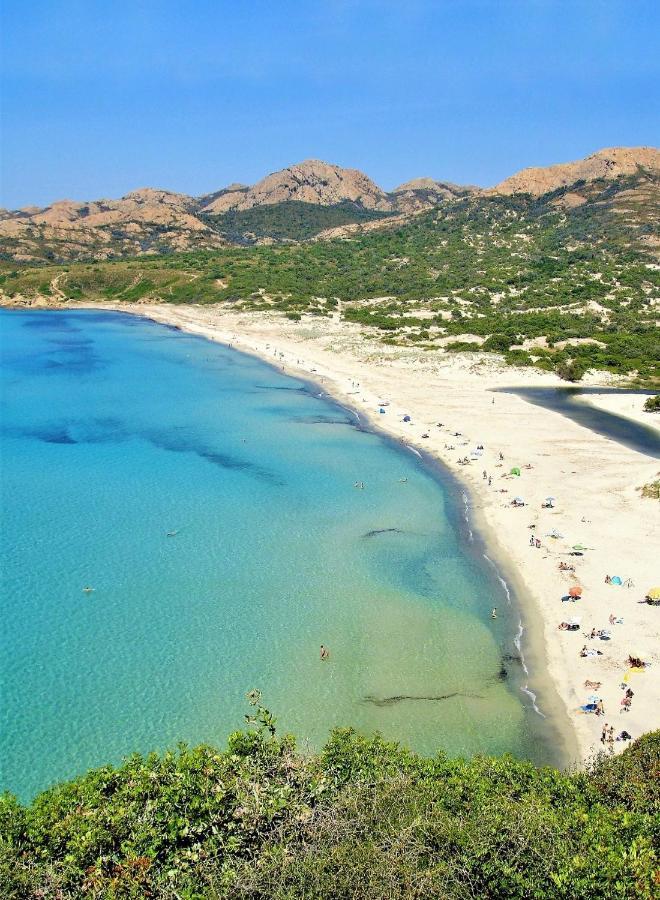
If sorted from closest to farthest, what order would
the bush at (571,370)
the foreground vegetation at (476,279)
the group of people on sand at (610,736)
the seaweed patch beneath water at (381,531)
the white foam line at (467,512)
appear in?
the group of people on sand at (610,736) < the white foam line at (467,512) < the seaweed patch beneath water at (381,531) < the bush at (571,370) < the foreground vegetation at (476,279)

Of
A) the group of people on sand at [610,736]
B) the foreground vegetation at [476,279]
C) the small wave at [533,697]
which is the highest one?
the foreground vegetation at [476,279]

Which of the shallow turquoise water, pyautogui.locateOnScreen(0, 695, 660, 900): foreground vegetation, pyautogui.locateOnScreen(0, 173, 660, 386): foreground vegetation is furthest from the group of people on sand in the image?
pyautogui.locateOnScreen(0, 173, 660, 386): foreground vegetation

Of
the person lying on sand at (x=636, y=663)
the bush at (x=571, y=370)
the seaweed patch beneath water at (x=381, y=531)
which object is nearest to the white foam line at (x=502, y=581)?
the seaweed patch beneath water at (x=381, y=531)

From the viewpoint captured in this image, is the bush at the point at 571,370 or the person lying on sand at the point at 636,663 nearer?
the person lying on sand at the point at 636,663

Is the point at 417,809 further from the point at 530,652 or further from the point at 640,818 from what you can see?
the point at 530,652

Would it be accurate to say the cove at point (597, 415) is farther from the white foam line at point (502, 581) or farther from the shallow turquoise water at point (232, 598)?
the white foam line at point (502, 581)
